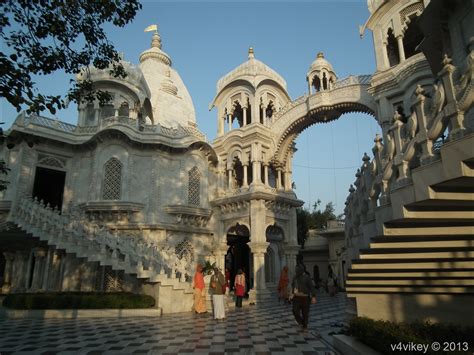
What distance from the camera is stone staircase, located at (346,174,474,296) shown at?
455 cm

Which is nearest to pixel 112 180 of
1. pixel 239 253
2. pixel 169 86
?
pixel 239 253

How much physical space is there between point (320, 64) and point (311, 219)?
73.2 feet

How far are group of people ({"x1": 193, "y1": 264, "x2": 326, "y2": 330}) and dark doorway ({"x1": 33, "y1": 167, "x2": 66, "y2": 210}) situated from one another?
42.3ft

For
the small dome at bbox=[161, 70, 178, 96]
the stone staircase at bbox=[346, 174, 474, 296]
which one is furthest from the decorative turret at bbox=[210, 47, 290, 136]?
the stone staircase at bbox=[346, 174, 474, 296]

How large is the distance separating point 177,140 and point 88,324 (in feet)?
40.8

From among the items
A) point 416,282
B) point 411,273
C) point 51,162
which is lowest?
point 416,282

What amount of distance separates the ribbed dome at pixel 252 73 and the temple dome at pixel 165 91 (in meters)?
5.48

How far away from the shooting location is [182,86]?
32188mm

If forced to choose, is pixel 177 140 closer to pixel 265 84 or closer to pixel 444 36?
pixel 265 84

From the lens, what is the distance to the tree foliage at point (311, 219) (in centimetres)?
3281

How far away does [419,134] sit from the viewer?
4676mm

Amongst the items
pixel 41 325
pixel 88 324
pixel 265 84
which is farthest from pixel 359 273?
pixel 265 84

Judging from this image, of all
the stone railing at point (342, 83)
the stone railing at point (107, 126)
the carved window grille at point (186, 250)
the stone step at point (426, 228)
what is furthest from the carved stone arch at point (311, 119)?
the stone step at point (426, 228)

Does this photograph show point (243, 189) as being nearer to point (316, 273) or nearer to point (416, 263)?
point (316, 273)
